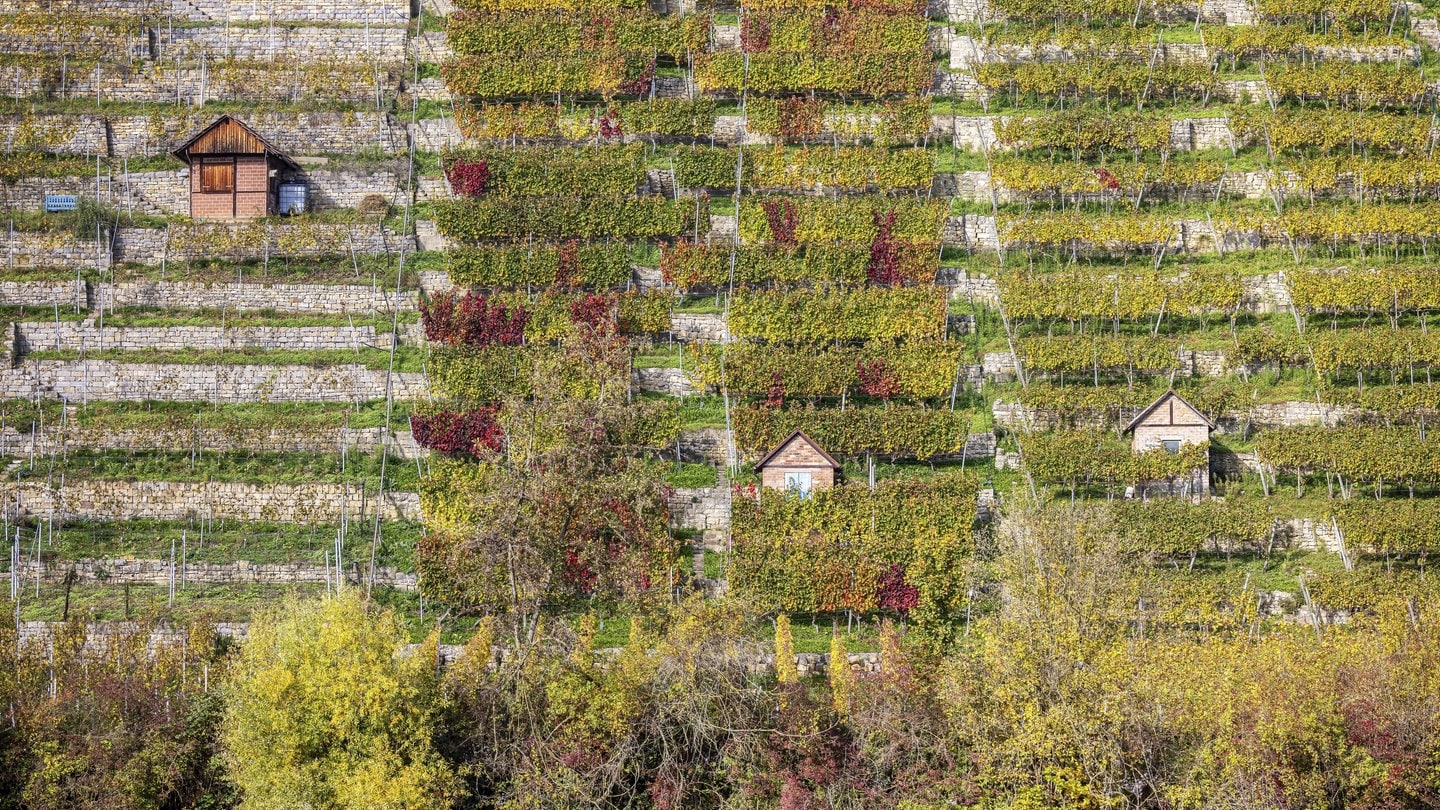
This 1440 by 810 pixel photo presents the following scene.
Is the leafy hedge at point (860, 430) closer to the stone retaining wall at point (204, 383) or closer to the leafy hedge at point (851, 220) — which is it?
the leafy hedge at point (851, 220)

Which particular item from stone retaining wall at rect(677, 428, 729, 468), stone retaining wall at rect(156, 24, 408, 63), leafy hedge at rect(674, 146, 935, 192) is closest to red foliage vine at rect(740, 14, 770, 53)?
leafy hedge at rect(674, 146, 935, 192)

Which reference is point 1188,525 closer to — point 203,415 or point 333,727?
point 333,727

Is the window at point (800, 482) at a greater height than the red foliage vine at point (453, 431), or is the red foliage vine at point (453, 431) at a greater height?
the red foliage vine at point (453, 431)

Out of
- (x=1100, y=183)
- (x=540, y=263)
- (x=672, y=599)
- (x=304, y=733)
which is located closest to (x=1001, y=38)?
(x=1100, y=183)

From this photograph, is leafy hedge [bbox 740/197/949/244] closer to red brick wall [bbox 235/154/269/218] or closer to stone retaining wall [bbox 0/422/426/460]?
stone retaining wall [bbox 0/422/426/460]

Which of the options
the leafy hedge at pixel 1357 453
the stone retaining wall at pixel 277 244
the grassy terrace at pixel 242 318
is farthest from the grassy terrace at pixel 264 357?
the leafy hedge at pixel 1357 453

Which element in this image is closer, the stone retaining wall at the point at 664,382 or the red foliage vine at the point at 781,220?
the stone retaining wall at the point at 664,382

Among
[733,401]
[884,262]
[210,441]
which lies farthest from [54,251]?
[884,262]
